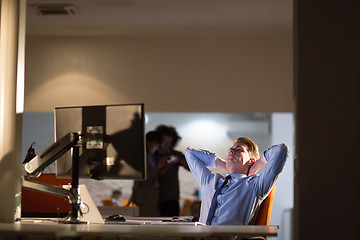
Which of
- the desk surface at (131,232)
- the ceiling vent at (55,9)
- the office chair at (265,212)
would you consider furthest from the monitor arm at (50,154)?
the ceiling vent at (55,9)

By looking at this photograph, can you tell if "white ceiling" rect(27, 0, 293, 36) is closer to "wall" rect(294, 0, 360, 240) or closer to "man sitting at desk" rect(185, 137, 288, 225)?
"man sitting at desk" rect(185, 137, 288, 225)

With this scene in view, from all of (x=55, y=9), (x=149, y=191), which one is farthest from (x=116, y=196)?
(x=55, y=9)

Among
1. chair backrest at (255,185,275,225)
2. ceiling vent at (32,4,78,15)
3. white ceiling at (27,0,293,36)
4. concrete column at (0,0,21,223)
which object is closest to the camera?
concrete column at (0,0,21,223)

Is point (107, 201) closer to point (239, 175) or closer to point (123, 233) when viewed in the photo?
point (239, 175)

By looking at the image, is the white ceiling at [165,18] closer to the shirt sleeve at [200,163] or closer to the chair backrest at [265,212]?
the shirt sleeve at [200,163]

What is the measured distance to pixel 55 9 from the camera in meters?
5.73

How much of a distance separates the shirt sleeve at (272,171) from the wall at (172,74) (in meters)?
3.00

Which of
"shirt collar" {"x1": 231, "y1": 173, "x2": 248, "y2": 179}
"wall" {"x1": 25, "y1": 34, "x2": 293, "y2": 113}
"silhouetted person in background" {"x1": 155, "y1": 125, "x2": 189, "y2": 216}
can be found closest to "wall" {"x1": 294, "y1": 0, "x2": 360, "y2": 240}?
"shirt collar" {"x1": 231, "y1": 173, "x2": 248, "y2": 179}

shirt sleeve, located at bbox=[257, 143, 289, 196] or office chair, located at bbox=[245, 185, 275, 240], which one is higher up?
shirt sleeve, located at bbox=[257, 143, 289, 196]

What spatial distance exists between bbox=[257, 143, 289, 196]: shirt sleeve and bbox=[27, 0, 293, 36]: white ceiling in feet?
6.95

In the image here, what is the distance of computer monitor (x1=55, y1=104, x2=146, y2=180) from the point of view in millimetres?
2975

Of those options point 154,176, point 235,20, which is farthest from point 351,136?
point 154,176

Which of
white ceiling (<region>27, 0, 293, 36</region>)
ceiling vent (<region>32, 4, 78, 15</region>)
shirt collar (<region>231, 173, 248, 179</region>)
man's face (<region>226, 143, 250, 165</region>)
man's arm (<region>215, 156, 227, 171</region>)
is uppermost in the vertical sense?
ceiling vent (<region>32, 4, 78, 15</region>)

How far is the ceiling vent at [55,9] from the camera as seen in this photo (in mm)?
5605
